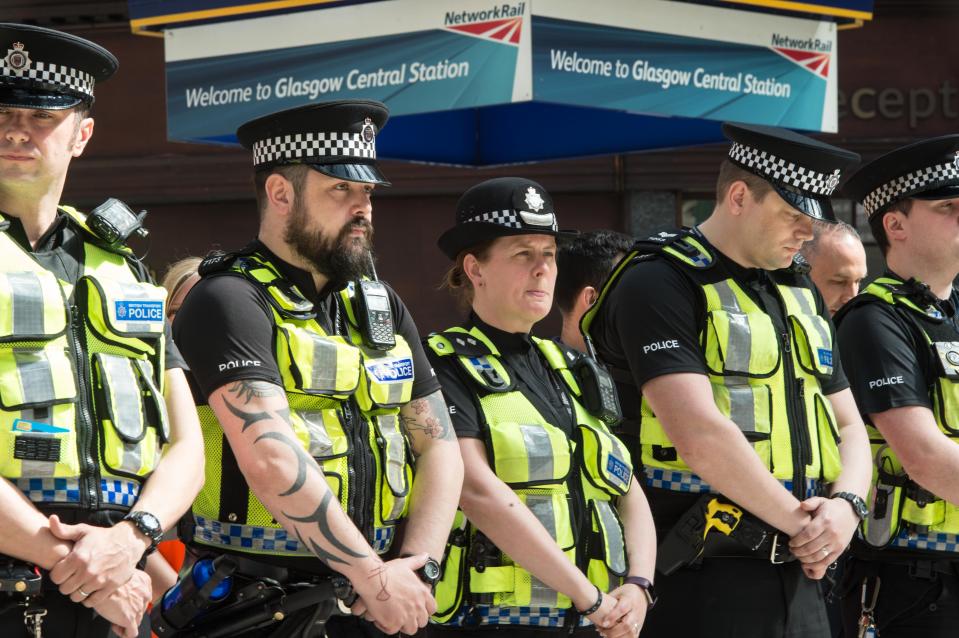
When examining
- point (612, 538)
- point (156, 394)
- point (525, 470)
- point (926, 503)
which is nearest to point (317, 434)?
point (156, 394)

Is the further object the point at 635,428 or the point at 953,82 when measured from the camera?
the point at 953,82

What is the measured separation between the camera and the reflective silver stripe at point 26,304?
3.34 metres

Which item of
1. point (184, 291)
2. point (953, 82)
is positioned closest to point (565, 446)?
point (184, 291)

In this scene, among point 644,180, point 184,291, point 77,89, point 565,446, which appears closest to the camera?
point 77,89

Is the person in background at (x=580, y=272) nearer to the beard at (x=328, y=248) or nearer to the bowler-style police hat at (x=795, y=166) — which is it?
the bowler-style police hat at (x=795, y=166)

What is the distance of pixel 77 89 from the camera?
3695 millimetres

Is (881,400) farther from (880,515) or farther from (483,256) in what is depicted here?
(483,256)

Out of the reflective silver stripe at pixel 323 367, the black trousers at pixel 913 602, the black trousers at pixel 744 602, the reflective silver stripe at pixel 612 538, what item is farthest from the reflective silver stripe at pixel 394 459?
the black trousers at pixel 913 602

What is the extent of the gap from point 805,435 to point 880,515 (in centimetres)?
68

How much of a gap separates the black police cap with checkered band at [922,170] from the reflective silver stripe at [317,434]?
2.58 m

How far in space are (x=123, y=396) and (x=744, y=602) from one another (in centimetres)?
214

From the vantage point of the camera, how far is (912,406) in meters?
4.93

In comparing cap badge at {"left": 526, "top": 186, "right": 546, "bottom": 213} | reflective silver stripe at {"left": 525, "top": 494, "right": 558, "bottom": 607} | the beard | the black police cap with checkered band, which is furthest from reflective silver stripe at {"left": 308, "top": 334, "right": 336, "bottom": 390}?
the black police cap with checkered band

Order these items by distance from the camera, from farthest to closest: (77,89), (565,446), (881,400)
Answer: (881,400) → (565,446) → (77,89)
